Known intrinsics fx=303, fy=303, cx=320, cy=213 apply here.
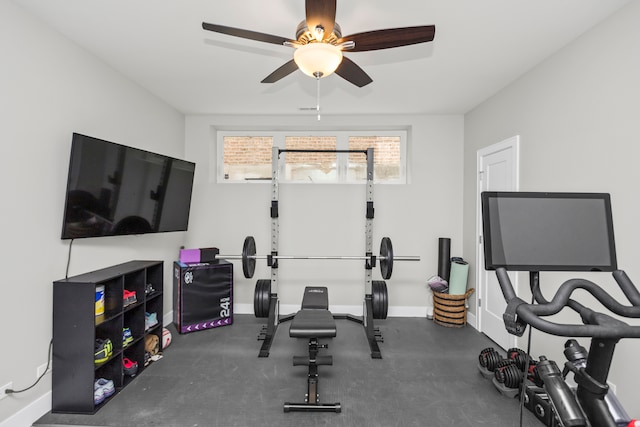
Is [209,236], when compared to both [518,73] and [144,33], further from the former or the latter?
[518,73]

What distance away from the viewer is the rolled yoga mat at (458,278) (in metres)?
3.53

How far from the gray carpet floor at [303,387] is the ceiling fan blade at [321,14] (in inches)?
92.0

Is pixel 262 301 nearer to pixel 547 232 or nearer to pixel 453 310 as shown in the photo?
pixel 453 310

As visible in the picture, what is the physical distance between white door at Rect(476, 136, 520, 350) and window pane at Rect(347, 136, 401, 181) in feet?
3.37

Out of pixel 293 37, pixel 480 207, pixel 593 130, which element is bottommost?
pixel 480 207

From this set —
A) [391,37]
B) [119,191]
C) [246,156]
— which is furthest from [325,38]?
[246,156]

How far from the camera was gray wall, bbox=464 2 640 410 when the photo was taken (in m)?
1.76

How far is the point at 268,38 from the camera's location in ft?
5.32

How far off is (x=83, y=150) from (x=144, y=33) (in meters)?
0.92

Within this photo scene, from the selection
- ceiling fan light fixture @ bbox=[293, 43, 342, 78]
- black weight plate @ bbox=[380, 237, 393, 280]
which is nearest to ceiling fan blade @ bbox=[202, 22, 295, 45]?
ceiling fan light fixture @ bbox=[293, 43, 342, 78]

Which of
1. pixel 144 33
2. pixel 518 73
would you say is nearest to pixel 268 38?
pixel 144 33

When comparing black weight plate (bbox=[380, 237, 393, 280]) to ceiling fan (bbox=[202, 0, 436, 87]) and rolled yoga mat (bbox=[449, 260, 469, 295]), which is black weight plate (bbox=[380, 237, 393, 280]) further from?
ceiling fan (bbox=[202, 0, 436, 87])

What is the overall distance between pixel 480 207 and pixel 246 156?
2.94 m

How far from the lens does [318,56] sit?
1.56 meters
